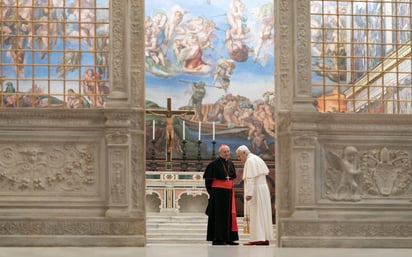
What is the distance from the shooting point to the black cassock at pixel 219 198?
1182 cm

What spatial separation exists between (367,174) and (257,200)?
6.26 ft

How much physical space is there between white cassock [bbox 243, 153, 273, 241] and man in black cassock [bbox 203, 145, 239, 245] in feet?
0.97

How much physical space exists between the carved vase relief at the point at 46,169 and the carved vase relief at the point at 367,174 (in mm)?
3174

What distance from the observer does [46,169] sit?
34.7ft

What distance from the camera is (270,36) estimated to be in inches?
865

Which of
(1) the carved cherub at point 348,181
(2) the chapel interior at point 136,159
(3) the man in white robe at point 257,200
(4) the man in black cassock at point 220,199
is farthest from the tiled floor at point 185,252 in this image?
(3) the man in white robe at point 257,200

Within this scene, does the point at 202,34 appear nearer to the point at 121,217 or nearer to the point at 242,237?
the point at 242,237

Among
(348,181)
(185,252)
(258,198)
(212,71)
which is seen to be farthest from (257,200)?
(212,71)

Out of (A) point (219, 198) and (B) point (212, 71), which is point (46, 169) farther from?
(B) point (212, 71)

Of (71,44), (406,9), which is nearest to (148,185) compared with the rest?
(71,44)

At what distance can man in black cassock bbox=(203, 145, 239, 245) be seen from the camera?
11812 millimetres

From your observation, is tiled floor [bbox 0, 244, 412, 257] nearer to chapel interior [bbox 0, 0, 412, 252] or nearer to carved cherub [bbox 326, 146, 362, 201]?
chapel interior [bbox 0, 0, 412, 252]

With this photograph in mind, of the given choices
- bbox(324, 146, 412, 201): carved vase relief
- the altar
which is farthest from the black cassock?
the altar

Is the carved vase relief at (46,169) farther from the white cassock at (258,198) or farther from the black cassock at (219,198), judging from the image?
the white cassock at (258,198)
